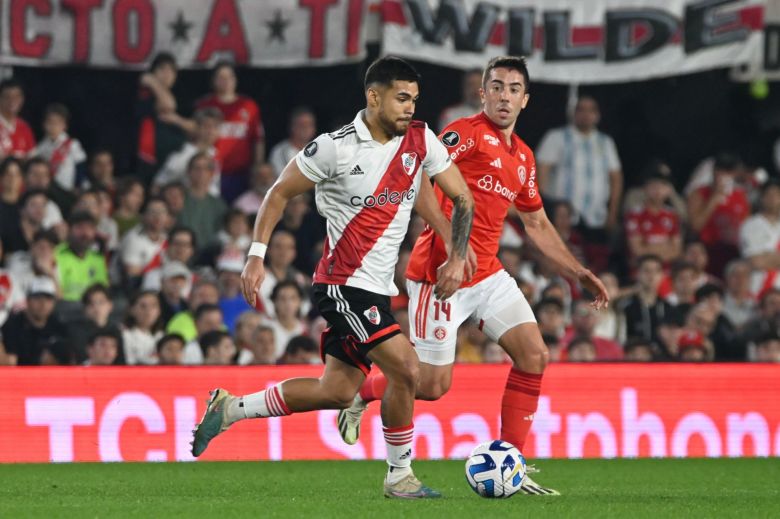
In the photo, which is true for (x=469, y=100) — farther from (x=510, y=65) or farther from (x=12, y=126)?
(x=510, y=65)

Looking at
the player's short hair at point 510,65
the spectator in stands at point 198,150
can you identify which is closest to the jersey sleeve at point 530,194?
the player's short hair at point 510,65

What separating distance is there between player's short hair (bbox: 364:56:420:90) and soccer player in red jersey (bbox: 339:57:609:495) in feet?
3.23

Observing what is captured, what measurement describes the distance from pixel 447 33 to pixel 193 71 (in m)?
2.97

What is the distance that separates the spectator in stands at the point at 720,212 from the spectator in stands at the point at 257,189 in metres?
4.37

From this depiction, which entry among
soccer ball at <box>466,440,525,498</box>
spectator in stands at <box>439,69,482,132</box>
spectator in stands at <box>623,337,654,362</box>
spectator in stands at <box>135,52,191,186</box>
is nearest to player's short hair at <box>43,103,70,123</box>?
spectator in stands at <box>135,52,191,186</box>

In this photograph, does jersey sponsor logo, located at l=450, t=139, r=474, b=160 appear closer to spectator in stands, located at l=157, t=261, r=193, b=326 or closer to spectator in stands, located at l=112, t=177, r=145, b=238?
spectator in stands, located at l=157, t=261, r=193, b=326

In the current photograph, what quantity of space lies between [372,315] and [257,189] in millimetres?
7301

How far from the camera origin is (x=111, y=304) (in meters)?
14.0

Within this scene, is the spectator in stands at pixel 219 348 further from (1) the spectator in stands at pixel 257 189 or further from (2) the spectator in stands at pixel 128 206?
(1) the spectator in stands at pixel 257 189

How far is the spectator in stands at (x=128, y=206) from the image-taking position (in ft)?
49.0

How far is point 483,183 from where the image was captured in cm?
959

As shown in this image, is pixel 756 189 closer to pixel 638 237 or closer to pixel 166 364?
pixel 638 237

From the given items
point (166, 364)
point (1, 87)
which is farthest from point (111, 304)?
point (1, 87)

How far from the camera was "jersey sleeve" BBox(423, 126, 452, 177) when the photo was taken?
8.73 metres
